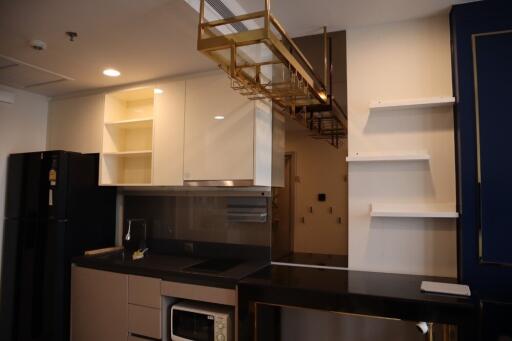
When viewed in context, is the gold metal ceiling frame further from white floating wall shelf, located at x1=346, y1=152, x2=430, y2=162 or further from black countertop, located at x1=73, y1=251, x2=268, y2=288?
black countertop, located at x1=73, y1=251, x2=268, y2=288

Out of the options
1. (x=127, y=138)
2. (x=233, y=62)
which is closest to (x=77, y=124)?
(x=127, y=138)

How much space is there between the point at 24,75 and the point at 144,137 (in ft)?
3.70

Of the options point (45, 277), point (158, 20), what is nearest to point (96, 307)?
point (45, 277)

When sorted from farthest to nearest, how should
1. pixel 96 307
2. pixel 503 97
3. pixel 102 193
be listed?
pixel 102 193, pixel 96 307, pixel 503 97

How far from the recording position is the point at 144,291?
2.42 meters

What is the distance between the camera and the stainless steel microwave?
2.11m

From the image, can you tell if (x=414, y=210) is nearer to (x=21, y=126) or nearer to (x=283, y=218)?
(x=283, y=218)

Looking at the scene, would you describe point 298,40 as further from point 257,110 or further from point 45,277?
point 45,277

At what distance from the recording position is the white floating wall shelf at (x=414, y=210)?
2.00 m

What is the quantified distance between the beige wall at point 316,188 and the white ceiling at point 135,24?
1.49 metres

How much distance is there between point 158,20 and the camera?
6.45 ft

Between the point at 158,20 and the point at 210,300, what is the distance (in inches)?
69.6

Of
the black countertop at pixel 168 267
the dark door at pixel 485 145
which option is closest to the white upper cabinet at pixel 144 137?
the black countertop at pixel 168 267

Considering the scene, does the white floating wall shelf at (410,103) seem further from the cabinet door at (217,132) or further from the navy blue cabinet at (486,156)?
the cabinet door at (217,132)
